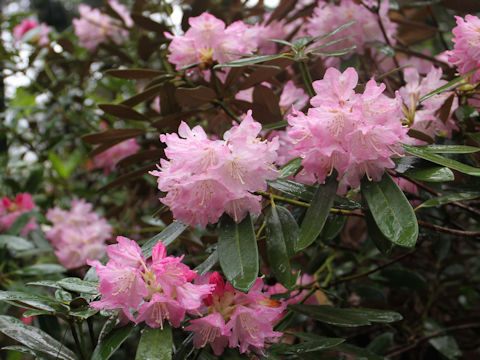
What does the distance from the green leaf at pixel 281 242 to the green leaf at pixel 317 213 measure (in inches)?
1.9

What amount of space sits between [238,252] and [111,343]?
23 cm

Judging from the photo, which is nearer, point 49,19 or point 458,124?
point 458,124

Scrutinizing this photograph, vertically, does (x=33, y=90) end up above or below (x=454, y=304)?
above

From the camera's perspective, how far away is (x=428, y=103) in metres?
0.97

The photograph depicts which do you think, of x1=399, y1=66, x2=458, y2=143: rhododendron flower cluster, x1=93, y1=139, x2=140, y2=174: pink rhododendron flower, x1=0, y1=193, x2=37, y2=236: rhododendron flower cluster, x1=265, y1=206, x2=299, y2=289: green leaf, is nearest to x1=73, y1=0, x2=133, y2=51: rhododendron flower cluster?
x1=93, y1=139, x2=140, y2=174: pink rhododendron flower

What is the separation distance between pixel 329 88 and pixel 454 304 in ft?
4.26

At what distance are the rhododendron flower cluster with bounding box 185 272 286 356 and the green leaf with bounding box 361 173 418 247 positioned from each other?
234 mm

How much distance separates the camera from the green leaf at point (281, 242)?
0.71m

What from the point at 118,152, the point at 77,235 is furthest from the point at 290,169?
the point at 118,152

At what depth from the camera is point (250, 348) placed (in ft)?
2.65

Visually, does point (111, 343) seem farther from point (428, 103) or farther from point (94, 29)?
point (94, 29)

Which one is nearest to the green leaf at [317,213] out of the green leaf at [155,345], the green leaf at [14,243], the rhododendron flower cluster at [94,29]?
the green leaf at [155,345]

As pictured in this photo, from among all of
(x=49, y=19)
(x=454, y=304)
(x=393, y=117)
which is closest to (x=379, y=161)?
(x=393, y=117)

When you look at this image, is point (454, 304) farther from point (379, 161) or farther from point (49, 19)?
point (49, 19)
